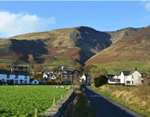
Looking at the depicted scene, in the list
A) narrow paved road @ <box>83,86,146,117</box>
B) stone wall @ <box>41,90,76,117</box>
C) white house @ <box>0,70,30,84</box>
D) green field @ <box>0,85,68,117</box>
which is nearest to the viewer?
stone wall @ <box>41,90,76,117</box>

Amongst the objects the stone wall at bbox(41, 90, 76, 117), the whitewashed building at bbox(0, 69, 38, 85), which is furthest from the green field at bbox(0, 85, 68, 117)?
the whitewashed building at bbox(0, 69, 38, 85)

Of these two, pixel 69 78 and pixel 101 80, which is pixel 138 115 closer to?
pixel 101 80

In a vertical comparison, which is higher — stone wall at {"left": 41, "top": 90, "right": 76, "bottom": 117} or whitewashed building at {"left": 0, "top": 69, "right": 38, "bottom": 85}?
whitewashed building at {"left": 0, "top": 69, "right": 38, "bottom": 85}

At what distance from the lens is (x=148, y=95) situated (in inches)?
917

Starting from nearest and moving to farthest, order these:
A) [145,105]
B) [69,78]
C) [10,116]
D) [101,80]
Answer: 1. [10,116]
2. [145,105]
3. [101,80]
4. [69,78]

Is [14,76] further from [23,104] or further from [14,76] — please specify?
[23,104]

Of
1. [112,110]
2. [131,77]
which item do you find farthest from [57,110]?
[131,77]

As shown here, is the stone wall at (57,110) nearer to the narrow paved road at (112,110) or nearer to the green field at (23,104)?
the green field at (23,104)

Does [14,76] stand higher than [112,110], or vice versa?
[14,76]

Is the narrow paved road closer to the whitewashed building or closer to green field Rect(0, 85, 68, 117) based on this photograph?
green field Rect(0, 85, 68, 117)

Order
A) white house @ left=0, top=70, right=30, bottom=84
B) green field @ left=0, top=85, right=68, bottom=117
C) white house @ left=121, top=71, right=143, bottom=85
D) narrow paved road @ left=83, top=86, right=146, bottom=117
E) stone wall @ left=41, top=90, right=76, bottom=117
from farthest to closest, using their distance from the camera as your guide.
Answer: white house @ left=0, top=70, right=30, bottom=84 < white house @ left=121, top=71, right=143, bottom=85 < narrow paved road @ left=83, top=86, right=146, bottom=117 < green field @ left=0, top=85, right=68, bottom=117 < stone wall @ left=41, top=90, right=76, bottom=117

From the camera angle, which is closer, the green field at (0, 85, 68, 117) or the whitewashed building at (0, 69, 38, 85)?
the green field at (0, 85, 68, 117)

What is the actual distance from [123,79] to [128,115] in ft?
297

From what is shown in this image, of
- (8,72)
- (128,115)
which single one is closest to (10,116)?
(128,115)
